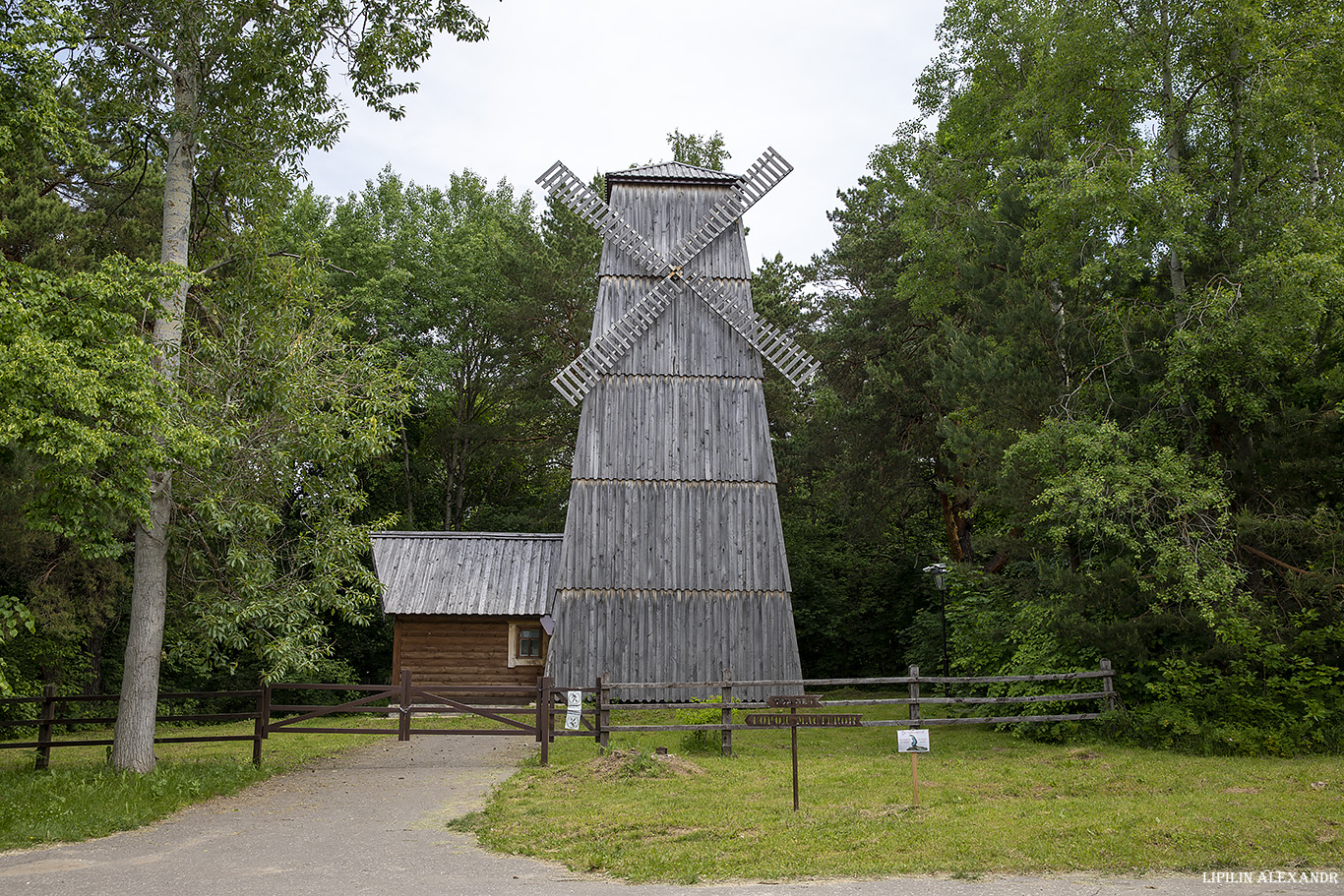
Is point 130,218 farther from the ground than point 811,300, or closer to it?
Result: closer to it

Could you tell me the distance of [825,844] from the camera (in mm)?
8172

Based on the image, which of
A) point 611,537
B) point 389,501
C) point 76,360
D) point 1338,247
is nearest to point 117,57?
point 76,360

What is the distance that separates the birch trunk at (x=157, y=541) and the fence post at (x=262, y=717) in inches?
53.4

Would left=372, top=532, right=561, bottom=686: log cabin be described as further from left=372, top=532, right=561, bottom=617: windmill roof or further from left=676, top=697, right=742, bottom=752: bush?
left=676, top=697, right=742, bottom=752: bush

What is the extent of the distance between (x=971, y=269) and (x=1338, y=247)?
24.4 feet

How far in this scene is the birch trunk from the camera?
40.1ft

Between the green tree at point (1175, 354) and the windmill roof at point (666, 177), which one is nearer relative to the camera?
the green tree at point (1175, 354)

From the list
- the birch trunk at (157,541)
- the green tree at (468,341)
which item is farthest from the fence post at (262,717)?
the green tree at (468,341)

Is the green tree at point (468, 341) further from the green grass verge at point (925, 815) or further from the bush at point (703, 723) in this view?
the green grass verge at point (925, 815)

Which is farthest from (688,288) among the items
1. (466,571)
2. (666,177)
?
(466,571)

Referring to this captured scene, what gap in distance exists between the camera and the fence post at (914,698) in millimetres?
13898

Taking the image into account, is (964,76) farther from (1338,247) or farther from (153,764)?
(153,764)

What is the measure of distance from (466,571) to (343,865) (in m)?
14.9

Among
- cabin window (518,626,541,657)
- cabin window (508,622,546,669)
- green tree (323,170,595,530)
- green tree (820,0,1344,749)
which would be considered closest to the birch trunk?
cabin window (508,622,546,669)
